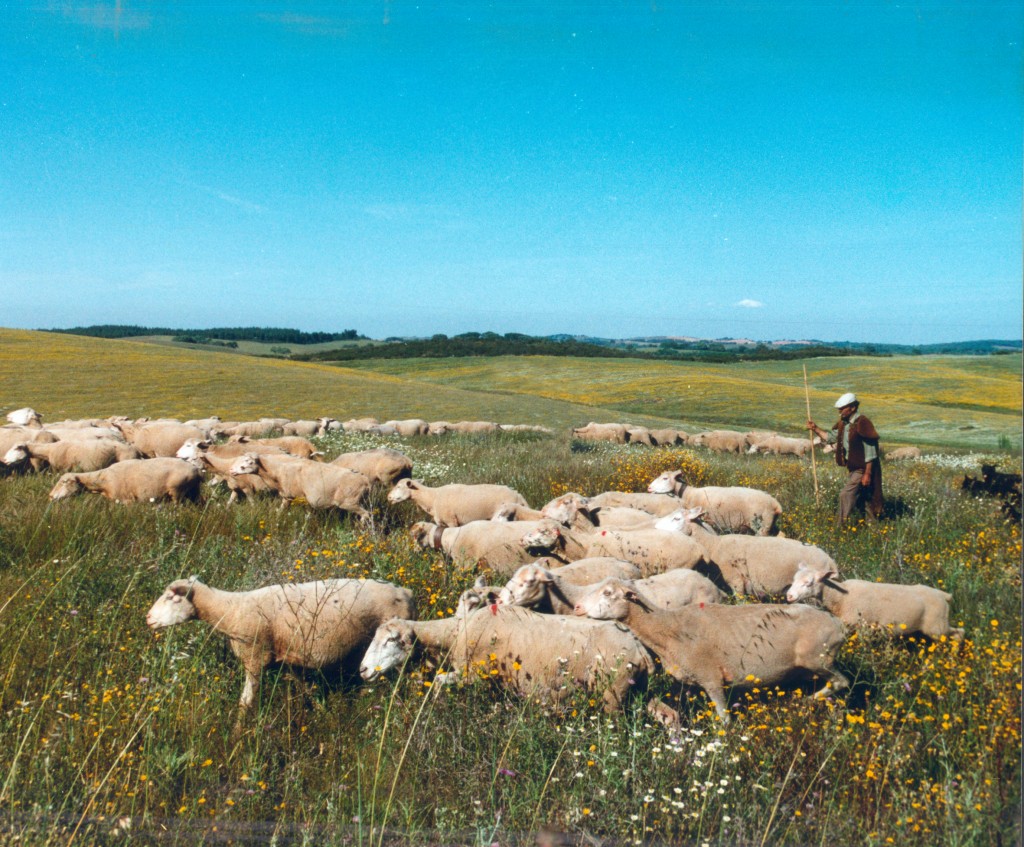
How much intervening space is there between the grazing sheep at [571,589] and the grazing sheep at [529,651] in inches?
19.9

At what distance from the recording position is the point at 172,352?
58.2m

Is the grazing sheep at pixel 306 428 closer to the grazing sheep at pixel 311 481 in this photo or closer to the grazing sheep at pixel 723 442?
the grazing sheep at pixel 311 481

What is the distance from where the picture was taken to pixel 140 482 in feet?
36.9

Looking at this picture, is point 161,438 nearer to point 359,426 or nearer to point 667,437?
point 359,426

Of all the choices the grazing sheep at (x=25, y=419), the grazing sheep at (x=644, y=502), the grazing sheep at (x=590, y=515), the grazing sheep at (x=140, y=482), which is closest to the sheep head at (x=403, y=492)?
the grazing sheep at (x=590, y=515)

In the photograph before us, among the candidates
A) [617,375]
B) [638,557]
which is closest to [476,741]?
[638,557]

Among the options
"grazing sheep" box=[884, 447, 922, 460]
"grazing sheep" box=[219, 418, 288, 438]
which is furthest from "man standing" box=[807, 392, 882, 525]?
"grazing sheep" box=[219, 418, 288, 438]

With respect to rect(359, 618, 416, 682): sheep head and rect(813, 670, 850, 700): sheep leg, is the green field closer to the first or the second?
rect(813, 670, 850, 700): sheep leg

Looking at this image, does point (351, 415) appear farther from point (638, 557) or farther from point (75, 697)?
point (75, 697)

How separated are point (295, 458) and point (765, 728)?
1032 cm

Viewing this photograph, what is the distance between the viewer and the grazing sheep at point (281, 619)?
5.48 m

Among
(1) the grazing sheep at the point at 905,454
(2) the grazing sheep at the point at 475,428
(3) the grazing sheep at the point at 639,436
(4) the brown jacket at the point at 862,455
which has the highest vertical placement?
(4) the brown jacket at the point at 862,455

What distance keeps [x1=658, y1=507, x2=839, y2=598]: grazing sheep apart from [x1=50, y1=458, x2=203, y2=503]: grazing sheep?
814 centimetres

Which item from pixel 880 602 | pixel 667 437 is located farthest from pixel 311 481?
pixel 667 437
